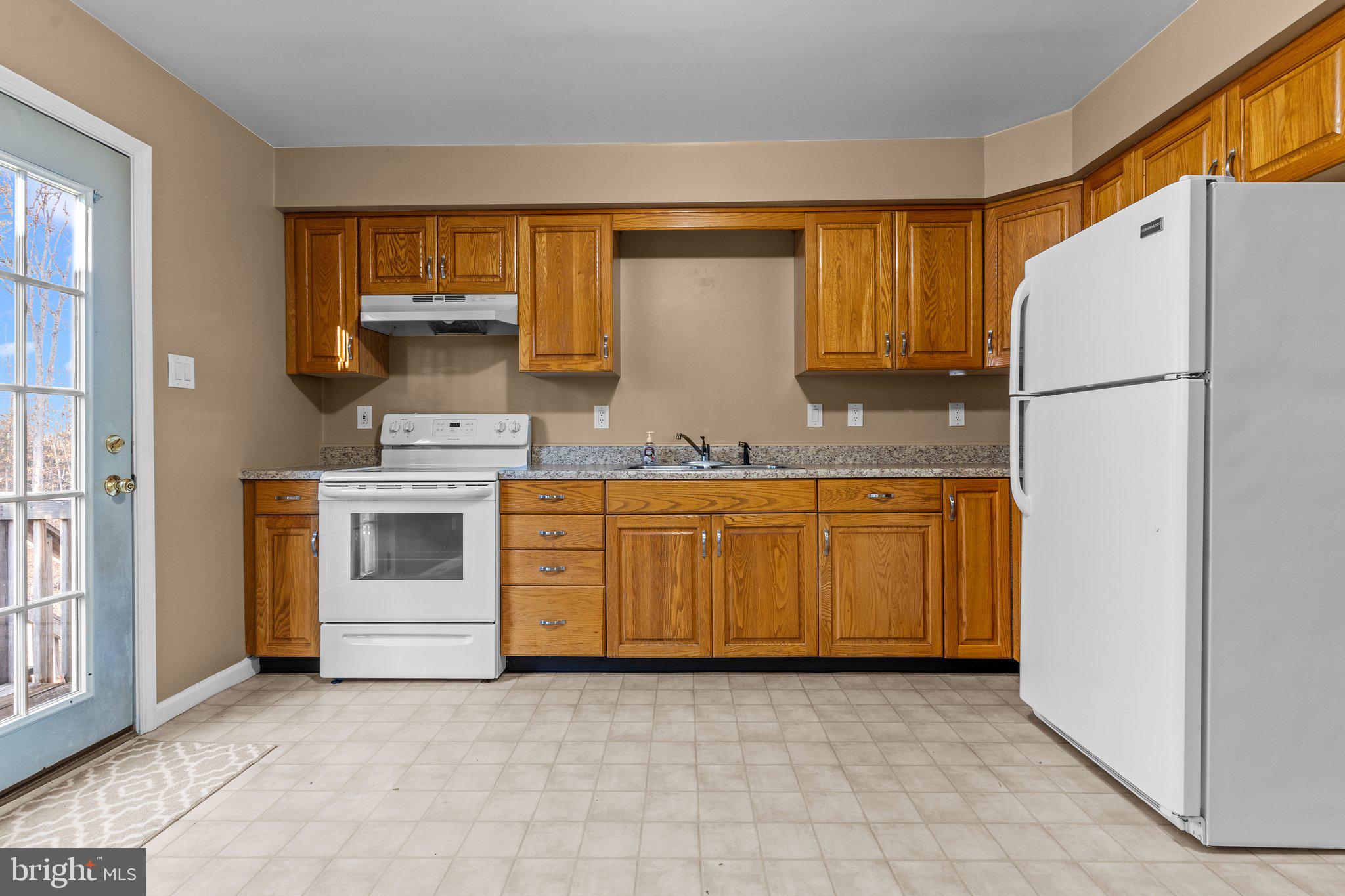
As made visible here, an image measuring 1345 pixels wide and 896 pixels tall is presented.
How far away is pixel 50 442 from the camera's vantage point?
1982 millimetres

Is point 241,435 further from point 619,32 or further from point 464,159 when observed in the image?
point 619,32

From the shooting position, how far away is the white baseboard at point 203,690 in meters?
2.37

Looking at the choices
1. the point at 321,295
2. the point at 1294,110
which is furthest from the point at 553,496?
the point at 1294,110

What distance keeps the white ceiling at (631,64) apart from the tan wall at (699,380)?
626mm

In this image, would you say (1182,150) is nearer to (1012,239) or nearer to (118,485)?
(1012,239)

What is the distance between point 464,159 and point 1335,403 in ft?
10.3

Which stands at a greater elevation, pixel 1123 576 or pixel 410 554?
pixel 1123 576

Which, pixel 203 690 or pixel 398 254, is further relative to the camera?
pixel 398 254

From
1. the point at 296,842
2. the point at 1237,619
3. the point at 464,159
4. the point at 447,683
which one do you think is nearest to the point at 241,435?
the point at 447,683

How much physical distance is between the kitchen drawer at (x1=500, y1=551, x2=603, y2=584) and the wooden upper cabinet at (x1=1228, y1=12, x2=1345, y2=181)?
2.56m

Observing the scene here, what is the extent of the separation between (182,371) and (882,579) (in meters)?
2.83

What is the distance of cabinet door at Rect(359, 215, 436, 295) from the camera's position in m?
3.14

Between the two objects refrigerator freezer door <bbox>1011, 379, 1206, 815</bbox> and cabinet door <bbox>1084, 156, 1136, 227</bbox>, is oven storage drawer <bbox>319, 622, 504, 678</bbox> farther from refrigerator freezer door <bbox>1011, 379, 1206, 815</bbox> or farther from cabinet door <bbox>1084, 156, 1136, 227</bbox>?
cabinet door <bbox>1084, 156, 1136, 227</bbox>

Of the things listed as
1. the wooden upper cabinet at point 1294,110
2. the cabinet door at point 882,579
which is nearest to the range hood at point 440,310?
the cabinet door at point 882,579
